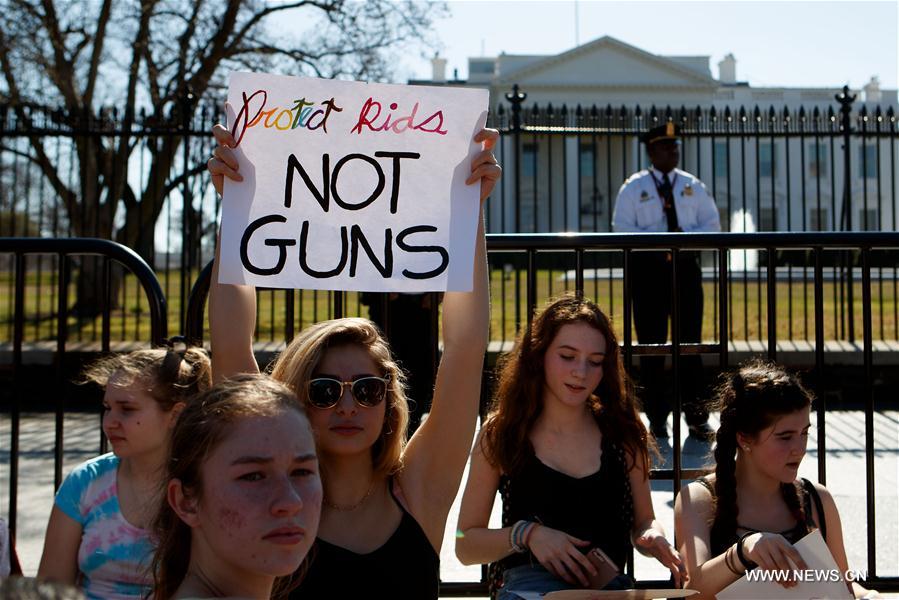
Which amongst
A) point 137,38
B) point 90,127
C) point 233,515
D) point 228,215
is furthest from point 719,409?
point 137,38

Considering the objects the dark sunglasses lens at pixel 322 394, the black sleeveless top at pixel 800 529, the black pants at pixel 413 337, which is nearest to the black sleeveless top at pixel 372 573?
the dark sunglasses lens at pixel 322 394

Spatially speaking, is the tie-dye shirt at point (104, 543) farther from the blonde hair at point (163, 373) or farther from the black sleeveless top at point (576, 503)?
the black sleeveless top at point (576, 503)

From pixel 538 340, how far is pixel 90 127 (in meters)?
8.39

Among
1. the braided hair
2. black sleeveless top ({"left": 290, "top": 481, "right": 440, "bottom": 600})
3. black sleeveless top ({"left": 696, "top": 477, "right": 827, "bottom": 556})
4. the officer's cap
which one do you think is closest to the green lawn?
the officer's cap

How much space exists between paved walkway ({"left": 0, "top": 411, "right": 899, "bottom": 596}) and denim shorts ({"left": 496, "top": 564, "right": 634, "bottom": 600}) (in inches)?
47.7

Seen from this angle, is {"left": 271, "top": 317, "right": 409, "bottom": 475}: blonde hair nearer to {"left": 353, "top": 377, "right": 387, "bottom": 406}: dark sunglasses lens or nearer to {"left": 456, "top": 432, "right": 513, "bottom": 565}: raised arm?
{"left": 353, "top": 377, "right": 387, "bottom": 406}: dark sunglasses lens

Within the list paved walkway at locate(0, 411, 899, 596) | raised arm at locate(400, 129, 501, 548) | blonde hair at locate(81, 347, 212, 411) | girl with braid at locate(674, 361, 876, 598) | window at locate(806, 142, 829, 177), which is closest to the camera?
raised arm at locate(400, 129, 501, 548)

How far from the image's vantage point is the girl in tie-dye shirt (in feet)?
9.37

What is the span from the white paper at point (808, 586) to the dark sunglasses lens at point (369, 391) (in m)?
1.19

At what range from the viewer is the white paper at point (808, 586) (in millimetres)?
2596

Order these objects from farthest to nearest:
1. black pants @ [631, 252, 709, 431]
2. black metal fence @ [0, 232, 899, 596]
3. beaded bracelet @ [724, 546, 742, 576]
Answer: black pants @ [631, 252, 709, 431] → black metal fence @ [0, 232, 899, 596] → beaded bracelet @ [724, 546, 742, 576]

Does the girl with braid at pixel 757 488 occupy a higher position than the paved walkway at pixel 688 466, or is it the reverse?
the girl with braid at pixel 757 488

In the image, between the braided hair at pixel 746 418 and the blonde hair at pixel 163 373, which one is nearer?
the braided hair at pixel 746 418

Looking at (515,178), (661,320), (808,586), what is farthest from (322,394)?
(515,178)
